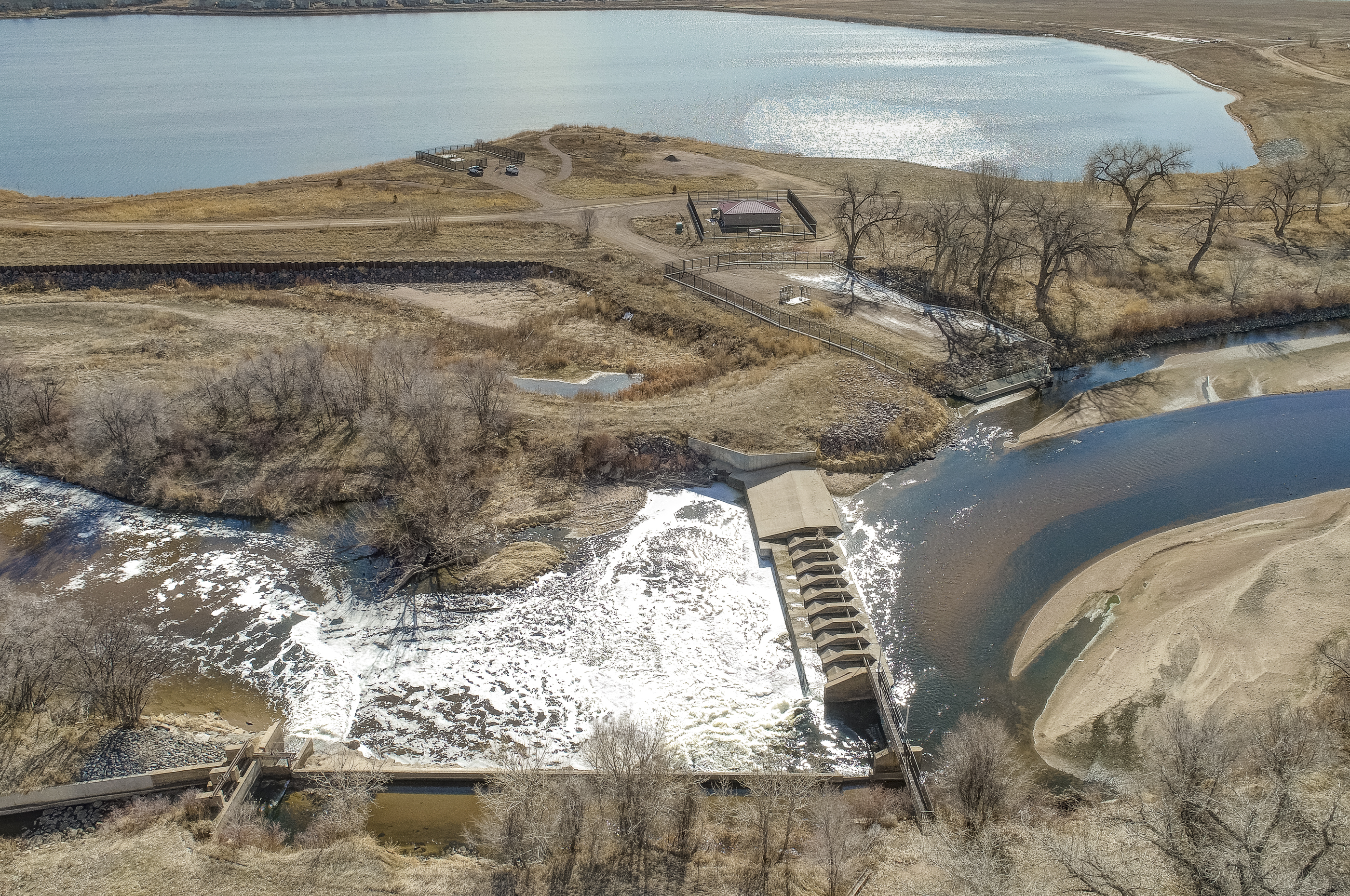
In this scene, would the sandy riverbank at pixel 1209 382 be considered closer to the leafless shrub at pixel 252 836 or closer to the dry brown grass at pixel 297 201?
the leafless shrub at pixel 252 836

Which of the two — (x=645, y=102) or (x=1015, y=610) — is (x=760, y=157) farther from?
(x=1015, y=610)

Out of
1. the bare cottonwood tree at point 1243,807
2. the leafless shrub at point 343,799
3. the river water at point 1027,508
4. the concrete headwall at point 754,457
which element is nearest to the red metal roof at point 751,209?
the river water at point 1027,508

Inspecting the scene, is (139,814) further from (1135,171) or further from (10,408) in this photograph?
(1135,171)

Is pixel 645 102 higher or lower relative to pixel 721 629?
higher

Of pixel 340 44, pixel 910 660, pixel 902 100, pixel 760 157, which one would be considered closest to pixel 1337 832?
pixel 910 660

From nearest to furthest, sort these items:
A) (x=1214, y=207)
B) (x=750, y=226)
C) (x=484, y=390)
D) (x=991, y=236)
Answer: (x=484, y=390) → (x=991, y=236) → (x=750, y=226) → (x=1214, y=207)

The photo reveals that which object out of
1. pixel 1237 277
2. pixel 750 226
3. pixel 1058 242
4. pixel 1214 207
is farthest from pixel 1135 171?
pixel 750 226
